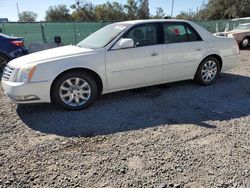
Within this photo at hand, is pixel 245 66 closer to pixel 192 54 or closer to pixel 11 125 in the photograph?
pixel 192 54

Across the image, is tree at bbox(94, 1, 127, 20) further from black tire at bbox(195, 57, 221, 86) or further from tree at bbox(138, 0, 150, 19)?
black tire at bbox(195, 57, 221, 86)

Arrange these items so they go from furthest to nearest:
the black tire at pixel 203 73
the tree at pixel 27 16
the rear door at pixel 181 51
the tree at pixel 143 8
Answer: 1. the tree at pixel 27 16
2. the tree at pixel 143 8
3. the black tire at pixel 203 73
4. the rear door at pixel 181 51

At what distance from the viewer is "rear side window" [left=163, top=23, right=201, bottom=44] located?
17.2 feet

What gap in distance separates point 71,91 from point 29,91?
2.29ft

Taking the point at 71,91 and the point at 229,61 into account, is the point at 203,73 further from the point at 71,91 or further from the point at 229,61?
the point at 71,91

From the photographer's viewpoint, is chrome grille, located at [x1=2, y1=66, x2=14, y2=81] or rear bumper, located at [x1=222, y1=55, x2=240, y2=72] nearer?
chrome grille, located at [x1=2, y1=66, x2=14, y2=81]

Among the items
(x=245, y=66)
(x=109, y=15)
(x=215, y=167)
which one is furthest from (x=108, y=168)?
(x=109, y=15)

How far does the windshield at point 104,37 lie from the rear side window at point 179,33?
889mm

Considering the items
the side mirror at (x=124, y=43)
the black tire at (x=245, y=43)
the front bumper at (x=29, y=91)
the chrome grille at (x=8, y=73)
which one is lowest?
the black tire at (x=245, y=43)

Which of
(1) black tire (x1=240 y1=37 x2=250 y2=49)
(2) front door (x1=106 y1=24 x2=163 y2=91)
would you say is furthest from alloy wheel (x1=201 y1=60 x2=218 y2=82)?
(1) black tire (x1=240 y1=37 x2=250 y2=49)

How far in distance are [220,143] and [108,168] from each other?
152 centimetres

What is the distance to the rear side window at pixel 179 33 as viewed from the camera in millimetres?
5234

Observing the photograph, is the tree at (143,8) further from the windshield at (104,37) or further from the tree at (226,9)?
the windshield at (104,37)

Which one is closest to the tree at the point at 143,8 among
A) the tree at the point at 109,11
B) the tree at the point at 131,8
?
the tree at the point at 131,8
